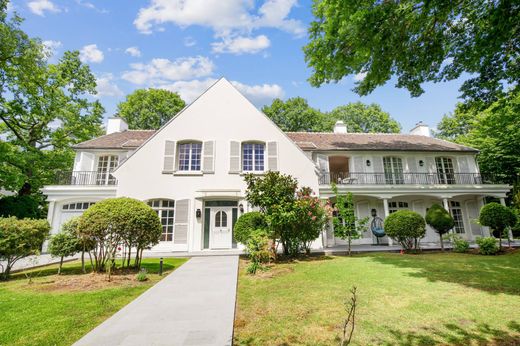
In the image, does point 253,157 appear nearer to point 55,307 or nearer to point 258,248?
point 258,248

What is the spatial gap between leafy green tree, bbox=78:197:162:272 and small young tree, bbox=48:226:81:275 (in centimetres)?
72

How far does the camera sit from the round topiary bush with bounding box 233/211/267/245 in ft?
35.5

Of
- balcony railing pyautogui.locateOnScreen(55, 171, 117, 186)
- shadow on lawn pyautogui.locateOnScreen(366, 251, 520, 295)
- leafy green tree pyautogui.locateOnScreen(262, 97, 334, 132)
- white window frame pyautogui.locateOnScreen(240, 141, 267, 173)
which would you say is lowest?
shadow on lawn pyautogui.locateOnScreen(366, 251, 520, 295)

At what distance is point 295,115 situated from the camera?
1193 inches

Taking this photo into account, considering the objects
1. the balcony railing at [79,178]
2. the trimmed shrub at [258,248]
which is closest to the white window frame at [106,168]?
the balcony railing at [79,178]

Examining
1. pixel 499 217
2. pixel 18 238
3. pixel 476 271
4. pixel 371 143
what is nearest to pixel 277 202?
pixel 476 271

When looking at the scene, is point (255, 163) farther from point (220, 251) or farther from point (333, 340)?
point (333, 340)

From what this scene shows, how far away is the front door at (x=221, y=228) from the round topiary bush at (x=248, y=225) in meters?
2.49

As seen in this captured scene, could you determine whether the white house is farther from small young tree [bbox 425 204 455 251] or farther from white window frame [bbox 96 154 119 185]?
small young tree [bbox 425 204 455 251]

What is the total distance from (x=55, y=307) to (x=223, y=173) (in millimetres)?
9538

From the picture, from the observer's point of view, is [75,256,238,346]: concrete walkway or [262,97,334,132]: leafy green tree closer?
[75,256,238,346]: concrete walkway

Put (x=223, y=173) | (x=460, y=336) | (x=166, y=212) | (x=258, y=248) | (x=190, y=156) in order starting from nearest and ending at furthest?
(x=460, y=336)
(x=258, y=248)
(x=166, y=212)
(x=223, y=173)
(x=190, y=156)

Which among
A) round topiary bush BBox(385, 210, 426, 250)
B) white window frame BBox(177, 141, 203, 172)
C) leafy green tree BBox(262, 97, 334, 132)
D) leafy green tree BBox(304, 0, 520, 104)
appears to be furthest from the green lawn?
leafy green tree BBox(262, 97, 334, 132)

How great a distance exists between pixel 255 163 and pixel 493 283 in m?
10.9
